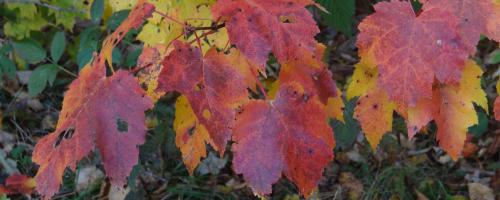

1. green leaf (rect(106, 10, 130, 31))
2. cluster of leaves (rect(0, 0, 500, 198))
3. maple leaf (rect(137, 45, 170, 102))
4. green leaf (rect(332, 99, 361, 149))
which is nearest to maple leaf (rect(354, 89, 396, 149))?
cluster of leaves (rect(0, 0, 500, 198))

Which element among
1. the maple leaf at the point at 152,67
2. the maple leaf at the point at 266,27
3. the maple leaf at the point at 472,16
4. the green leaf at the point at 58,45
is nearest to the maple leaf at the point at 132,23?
the maple leaf at the point at 266,27

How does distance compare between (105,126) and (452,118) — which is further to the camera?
(452,118)

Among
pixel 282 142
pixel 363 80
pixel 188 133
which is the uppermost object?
pixel 282 142

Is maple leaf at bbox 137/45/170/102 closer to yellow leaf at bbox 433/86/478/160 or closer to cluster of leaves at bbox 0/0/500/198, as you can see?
cluster of leaves at bbox 0/0/500/198

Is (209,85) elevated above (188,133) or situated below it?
above

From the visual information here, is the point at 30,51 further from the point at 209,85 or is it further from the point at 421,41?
the point at 421,41

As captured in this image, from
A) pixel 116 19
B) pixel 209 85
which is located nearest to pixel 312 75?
pixel 209 85

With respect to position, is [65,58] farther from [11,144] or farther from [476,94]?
[476,94]

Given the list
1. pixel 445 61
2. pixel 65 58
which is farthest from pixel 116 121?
pixel 65 58
